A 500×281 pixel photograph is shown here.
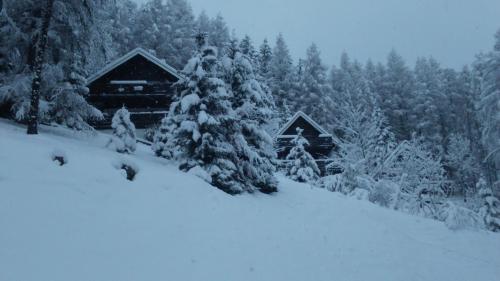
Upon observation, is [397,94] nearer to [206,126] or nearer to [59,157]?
[206,126]

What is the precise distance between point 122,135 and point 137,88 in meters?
10.9

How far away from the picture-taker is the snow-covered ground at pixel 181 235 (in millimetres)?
5645

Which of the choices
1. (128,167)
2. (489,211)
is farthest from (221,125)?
(489,211)

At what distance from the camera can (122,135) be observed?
14844mm

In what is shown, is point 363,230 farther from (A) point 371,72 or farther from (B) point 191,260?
(A) point 371,72

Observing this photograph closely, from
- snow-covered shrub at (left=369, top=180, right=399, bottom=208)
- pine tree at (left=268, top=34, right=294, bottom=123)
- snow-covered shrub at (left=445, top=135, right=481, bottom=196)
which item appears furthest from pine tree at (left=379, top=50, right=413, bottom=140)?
snow-covered shrub at (left=369, top=180, right=399, bottom=208)

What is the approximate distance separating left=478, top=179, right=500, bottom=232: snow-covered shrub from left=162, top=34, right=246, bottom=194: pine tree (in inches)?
557

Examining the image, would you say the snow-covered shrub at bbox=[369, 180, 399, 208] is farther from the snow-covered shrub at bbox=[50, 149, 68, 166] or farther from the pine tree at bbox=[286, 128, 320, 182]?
the snow-covered shrub at bbox=[50, 149, 68, 166]

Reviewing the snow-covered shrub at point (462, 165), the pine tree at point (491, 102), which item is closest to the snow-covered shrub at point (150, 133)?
the pine tree at point (491, 102)

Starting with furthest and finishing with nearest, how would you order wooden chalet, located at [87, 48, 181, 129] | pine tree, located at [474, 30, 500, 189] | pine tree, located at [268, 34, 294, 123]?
pine tree, located at [268, 34, 294, 123]
pine tree, located at [474, 30, 500, 189]
wooden chalet, located at [87, 48, 181, 129]

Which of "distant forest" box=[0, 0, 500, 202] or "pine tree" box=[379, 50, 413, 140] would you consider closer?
"distant forest" box=[0, 0, 500, 202]

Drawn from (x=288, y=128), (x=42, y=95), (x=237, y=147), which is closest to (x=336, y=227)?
(x=237, y=147)

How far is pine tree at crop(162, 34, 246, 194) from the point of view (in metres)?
13.3

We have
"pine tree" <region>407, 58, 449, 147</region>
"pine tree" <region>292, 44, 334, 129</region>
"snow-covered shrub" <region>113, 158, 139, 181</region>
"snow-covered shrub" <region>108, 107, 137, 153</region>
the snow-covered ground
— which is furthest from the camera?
"pine tree" <region>407, 58, 449, 147</region>
